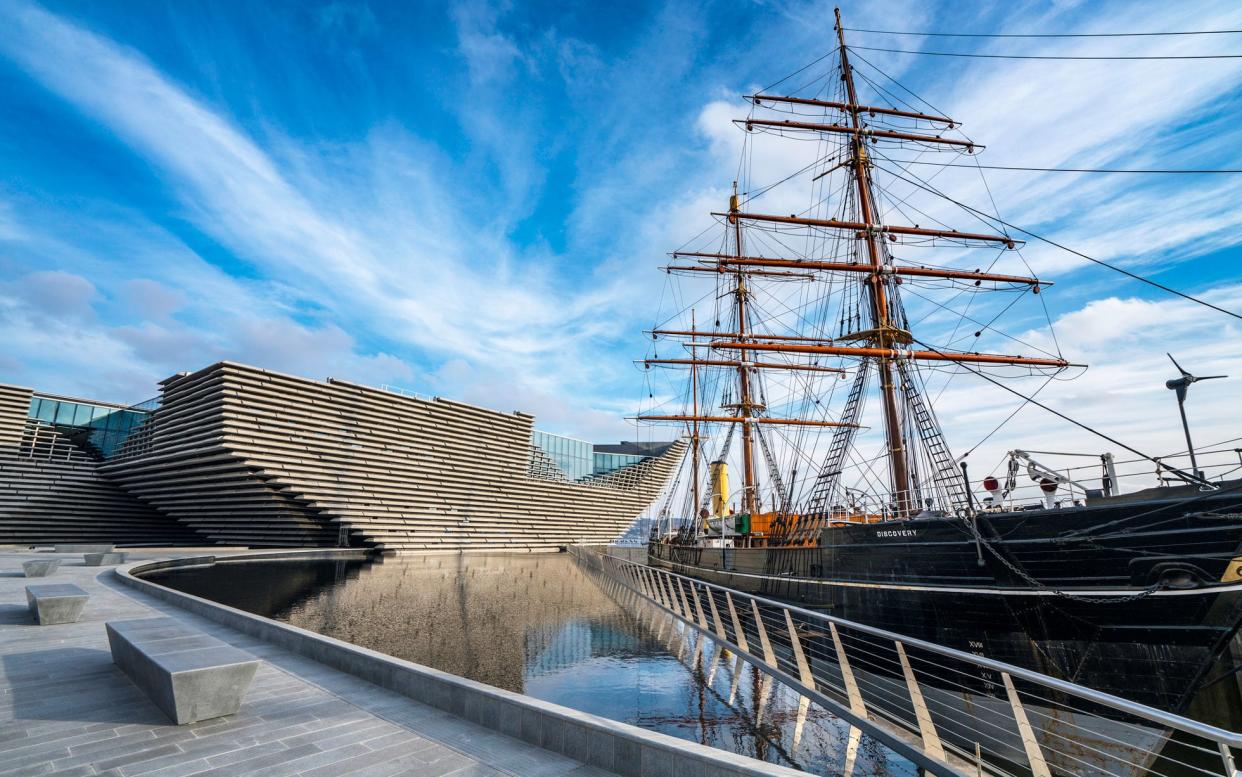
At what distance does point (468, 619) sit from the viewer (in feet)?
44.7

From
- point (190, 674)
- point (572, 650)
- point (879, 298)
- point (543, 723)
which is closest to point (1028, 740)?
point (543, 723)

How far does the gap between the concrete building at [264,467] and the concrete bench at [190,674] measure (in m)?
29.3

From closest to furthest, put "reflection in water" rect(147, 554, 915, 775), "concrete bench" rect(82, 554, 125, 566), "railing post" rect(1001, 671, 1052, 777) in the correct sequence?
"railing post" rect(1001, 671, 1052, 777), "reflection in water" rect(147, 554, 915, 775), "concrete bench" rect(82, 554, 125, 566)

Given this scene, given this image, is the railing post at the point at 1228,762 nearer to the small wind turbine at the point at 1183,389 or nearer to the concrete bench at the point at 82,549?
the small wind turbine at the point at 1183,389

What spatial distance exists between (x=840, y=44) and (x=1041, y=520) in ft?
77.1

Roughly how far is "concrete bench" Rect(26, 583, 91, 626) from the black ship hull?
13.5 meters

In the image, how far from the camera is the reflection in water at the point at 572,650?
5.83 metres

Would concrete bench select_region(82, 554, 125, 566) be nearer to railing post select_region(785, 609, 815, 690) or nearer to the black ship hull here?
railing post select_region(785, 609, 815, 690)

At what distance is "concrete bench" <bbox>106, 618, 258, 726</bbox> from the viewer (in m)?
4.61

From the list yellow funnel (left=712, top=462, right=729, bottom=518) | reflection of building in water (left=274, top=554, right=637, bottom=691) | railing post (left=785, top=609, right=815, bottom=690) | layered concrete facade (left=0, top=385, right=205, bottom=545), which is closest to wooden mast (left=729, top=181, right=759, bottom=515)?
yellow funnel (left=712, top=462, right=729, bottom=518)

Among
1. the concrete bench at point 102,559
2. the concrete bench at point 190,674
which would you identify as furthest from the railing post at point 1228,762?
the concrete bench at point 102,559

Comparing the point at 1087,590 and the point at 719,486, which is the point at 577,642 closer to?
the point at 1087,590

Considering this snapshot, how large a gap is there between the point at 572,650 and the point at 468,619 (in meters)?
4.19

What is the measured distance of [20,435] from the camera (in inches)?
1312
